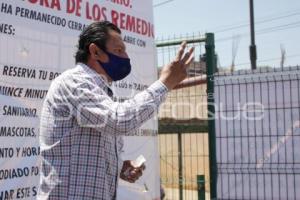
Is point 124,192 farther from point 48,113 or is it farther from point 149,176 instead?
point 48,113

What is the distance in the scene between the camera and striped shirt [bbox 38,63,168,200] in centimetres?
247

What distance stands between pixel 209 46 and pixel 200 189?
5.16 ft

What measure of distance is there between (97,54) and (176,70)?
1.39 ft

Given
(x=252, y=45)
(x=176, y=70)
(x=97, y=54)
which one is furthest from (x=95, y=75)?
(x=252, y=45)

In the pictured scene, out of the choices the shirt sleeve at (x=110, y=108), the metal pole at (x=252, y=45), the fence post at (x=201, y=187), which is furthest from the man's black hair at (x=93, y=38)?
the metal pole at (x=252, y=45)

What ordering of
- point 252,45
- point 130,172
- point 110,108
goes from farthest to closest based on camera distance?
1. point 252,45
2. point 130,172
3. point 110,108

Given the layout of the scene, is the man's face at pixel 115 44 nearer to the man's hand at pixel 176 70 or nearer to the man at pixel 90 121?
the man at pixel 90 121

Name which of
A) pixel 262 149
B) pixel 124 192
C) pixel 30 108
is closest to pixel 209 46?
pixel 262 149

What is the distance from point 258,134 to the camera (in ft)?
18.3

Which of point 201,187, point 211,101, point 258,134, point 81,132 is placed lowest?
point 201,187

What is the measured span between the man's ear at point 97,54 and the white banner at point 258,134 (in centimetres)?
312

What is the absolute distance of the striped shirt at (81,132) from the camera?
2.47m

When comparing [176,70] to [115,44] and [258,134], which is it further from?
[258,134]

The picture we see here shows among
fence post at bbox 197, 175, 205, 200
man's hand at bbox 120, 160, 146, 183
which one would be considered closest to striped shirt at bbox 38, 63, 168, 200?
man's hand at bbox 120, 160, 146, 183
